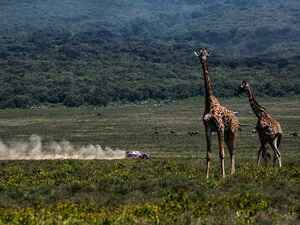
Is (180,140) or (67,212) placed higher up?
(67,212)

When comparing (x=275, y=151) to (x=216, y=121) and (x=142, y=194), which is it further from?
(x=142, y=194)

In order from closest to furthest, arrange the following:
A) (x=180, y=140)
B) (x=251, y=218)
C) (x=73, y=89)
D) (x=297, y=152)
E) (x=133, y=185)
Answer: (x=251, y=218), (x=133, y=185), (x=297, y=152), (x=180, y=140), (x=73, y=89)

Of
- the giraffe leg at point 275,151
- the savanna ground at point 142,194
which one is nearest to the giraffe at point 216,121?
the savanna ground at point 142,194

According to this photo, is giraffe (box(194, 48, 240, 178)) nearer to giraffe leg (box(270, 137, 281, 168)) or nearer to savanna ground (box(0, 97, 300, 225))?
savanna ground (box(0, 97, 300, 225))

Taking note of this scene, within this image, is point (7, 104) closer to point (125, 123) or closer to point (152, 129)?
point (125, 123)

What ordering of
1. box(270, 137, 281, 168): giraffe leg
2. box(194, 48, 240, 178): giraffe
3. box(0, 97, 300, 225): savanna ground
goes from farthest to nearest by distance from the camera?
box(270, 137, 281, 168): giraffe leg → box(194, 48, 240, 178): giraffe → box(0, 97, 300, 225): savanna ground

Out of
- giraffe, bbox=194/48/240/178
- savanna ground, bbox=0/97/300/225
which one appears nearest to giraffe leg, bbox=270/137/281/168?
savanna ground, bbox=0/97/300/225

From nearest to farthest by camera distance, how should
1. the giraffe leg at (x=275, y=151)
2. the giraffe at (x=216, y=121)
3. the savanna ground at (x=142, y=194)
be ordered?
1. the savanna ground at (x=142, y=194)
2. the giraffe at (x=216, y=121)
3. the giraffe leg at (x=275, y=151)

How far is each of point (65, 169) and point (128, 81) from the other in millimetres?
134920

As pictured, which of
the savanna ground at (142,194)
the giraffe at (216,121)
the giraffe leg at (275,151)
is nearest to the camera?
the savanna ground at (142,194)

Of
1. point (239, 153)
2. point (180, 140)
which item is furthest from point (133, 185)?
point (180, 140)

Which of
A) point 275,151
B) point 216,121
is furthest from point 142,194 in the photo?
point 275,151

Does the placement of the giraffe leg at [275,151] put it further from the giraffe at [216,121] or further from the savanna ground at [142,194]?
the giraffe at [216,121]

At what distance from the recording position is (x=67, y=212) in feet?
63.5
